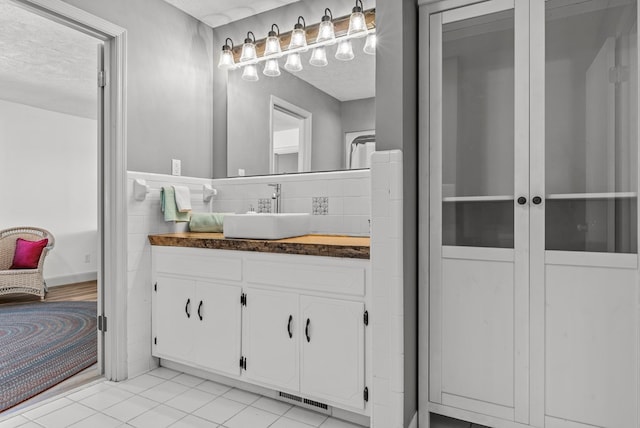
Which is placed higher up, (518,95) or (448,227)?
(518,95)

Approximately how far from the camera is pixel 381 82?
1632 mm

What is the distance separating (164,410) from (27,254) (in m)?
3.48

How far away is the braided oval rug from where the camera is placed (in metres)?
2.26

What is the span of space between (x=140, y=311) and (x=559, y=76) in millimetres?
2608

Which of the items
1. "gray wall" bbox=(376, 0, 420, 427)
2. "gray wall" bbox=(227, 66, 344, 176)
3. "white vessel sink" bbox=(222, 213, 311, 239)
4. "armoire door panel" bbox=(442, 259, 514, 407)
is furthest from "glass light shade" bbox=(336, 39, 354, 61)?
"armoire door panel" bbox=(442, 259, 514, 407)

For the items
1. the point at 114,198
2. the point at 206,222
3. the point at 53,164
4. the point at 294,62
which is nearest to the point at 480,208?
the point at 294,62

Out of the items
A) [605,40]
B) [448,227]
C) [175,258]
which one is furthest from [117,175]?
[605,40]

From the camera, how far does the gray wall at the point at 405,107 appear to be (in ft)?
5.22

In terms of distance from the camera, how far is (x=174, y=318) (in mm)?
2326

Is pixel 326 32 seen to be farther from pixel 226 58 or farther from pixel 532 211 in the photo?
pixel 532 211

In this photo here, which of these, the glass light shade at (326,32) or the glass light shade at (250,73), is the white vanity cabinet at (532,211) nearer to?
the glass light shade at (326,32)

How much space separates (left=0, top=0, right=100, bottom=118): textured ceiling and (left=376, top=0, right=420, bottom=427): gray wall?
2.38m

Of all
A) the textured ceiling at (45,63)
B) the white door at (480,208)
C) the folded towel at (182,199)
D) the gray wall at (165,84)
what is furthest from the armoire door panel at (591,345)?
the textured ceiling at (45,63)

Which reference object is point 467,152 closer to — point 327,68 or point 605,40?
point 605,40
